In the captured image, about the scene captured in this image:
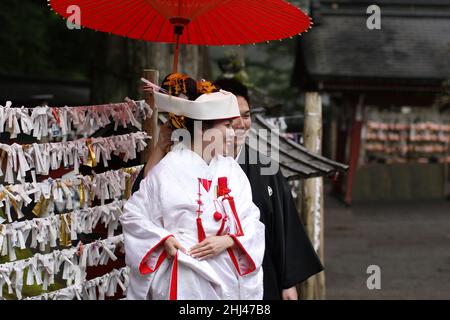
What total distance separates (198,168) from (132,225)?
379 mm

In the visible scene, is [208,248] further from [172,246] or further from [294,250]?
[294,250]

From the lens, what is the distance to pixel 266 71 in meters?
21.7

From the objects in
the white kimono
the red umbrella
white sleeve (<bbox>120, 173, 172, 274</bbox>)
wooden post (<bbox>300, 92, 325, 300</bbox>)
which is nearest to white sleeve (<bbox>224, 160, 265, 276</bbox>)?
the white kimono

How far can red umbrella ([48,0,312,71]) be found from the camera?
3564mm

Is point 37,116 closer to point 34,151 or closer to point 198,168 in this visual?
point 34,151

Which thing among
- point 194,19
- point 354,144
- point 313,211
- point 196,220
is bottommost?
point 313,211

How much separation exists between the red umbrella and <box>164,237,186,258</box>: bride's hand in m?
1.09

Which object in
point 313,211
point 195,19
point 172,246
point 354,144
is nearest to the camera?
point 172,246

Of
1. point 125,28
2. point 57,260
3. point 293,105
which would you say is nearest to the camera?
point 57,260

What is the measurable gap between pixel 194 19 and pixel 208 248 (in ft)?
4.36

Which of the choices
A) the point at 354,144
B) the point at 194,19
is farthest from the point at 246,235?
the point at 354,144


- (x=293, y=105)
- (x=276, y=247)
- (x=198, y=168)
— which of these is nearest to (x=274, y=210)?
(x=276, y=247)

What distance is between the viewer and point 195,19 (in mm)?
3799

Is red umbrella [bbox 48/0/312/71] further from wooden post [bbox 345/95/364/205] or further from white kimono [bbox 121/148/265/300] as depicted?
wooden post [bbox 345/95/364/205]
